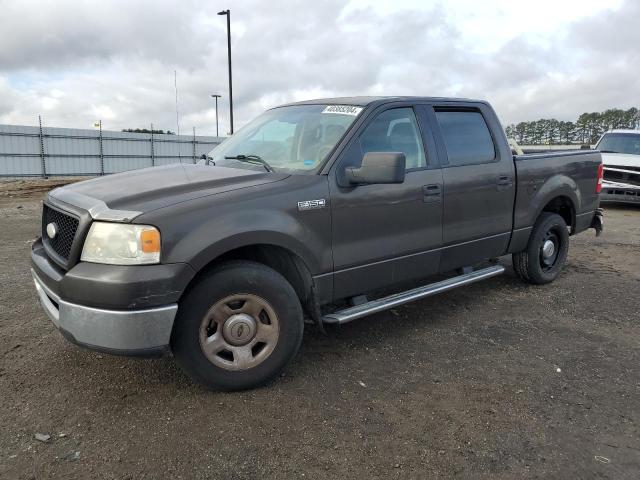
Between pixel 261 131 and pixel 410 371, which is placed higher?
pixel 261 131

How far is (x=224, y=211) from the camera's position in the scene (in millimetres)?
2961

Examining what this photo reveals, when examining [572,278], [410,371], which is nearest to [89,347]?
[410,371]

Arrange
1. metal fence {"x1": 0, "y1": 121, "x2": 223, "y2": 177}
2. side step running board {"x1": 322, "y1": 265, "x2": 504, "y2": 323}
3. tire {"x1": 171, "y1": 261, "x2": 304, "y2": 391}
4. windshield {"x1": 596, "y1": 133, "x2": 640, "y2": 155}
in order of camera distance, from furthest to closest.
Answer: metal fence {"x1": 0, "y1": 121, "x2": 223, "y2": 177} < windshield {"x1": 596, "y1": 133, "x2": 640, "y2": 155} < side step running board {"x1": 322, "y1": 265, "x2": 504, "y2": 323} < tire {"x1": 171, "y1": 261, "x2": 304, "y2": 391}

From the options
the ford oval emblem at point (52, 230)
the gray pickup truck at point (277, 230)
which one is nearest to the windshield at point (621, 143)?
the gray pickup truck at point (277, 230)

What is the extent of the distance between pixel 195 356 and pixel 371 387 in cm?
113

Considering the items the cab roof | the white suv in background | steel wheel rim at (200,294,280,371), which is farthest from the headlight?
the white suv in background

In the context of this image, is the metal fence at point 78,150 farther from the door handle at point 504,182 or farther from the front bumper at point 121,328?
the front bumper at point 121,328

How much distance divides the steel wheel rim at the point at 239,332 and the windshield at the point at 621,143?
11839 millimetres

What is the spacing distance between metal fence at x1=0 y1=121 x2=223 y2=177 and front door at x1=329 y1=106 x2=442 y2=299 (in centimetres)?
1679

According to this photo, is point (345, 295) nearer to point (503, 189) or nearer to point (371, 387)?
point (371, 387)

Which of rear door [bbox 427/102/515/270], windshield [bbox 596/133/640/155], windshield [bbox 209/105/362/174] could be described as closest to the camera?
windshield [bbox 209/105/362/174]

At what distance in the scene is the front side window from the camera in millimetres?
3760

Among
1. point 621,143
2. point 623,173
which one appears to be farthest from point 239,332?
point 621,143

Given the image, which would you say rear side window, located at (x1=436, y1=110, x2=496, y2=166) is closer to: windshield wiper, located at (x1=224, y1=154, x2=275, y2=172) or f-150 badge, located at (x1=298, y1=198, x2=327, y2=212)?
f-150 badge, located at (x1=298, y1=198, x2=327, y2=212)
